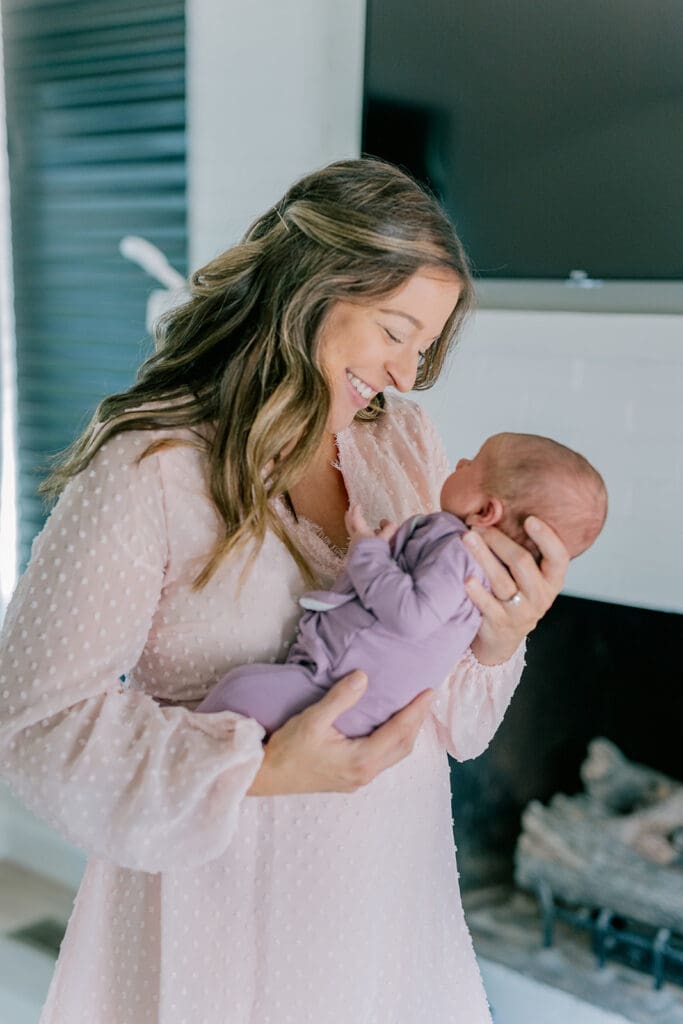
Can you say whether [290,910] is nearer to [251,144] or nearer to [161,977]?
[161,977]

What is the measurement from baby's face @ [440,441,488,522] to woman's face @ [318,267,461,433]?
115mm

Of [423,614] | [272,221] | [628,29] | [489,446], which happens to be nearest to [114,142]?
[628,29]

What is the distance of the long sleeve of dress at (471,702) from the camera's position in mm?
1137

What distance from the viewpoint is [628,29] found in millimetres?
1586

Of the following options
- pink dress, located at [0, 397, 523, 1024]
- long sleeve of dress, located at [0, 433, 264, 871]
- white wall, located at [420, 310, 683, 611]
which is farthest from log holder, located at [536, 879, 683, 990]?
long sleeve of dress, located at [0, 433, 264, 871]

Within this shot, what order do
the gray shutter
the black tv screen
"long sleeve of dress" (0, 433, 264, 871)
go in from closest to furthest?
"long sleeve of dress" (0, 433, 264, 871), the black tv screen, the gray shutter

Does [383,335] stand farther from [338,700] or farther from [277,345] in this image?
[338,700]

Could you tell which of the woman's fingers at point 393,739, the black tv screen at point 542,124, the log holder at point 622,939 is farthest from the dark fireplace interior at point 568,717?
the woman's fingers at point 393,739

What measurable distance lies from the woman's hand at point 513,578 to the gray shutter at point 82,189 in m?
1.69

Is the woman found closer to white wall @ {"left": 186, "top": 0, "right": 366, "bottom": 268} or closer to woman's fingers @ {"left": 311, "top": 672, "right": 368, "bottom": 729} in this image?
woman's fingers @ {"left": 311, "top": 672, "right": 368, "bottom": 729}

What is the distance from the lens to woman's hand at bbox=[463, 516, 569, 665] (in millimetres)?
1008

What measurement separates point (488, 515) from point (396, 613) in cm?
18

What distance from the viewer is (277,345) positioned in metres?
1.02

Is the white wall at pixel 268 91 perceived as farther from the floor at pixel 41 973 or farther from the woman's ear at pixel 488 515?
the floor at pixel 41 973
